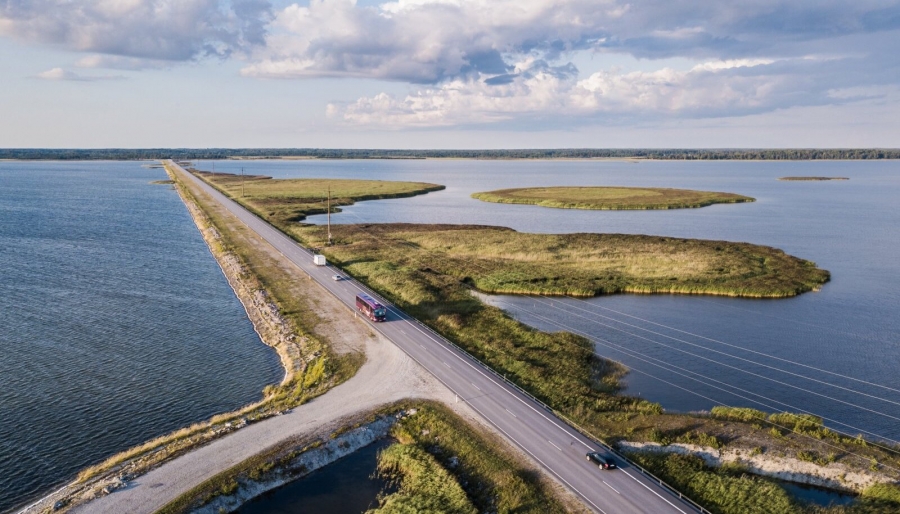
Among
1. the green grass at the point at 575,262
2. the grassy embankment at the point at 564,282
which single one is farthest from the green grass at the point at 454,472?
the green grass at the point at 575,262

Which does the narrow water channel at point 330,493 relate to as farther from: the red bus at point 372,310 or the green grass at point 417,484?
the red bus at point 372,310

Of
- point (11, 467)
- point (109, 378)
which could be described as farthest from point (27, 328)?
point (11, 467)

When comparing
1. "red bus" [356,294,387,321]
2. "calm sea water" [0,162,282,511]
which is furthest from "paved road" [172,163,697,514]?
"calm sea water" [0,162,282,511]

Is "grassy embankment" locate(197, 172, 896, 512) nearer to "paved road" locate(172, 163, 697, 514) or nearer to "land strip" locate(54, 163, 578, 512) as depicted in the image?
"paved road" locate(172, 163, 697, 514)

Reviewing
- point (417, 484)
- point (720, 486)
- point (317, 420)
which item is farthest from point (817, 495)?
point (317, 420)

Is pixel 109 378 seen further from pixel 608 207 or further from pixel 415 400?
pixel 608 207

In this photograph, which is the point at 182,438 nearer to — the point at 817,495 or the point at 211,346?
the point at 211,346
